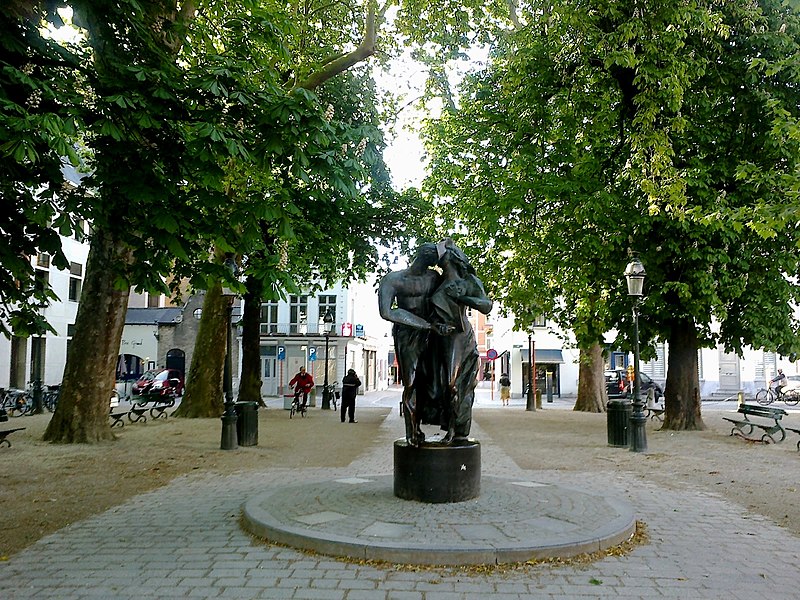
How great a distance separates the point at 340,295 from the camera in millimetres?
46781

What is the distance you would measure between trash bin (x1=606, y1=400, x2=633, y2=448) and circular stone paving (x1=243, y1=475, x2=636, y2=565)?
728 cm

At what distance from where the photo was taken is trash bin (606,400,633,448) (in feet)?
48.6

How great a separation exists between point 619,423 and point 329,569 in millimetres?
10921

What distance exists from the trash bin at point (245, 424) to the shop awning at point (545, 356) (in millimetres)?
27593

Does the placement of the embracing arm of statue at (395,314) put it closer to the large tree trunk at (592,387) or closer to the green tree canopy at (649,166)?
the green tree canopy at (649,166)

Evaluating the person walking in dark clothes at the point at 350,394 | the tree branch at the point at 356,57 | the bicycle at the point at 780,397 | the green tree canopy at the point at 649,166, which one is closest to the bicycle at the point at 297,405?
the person walking in dark clothes at the point at 350,394

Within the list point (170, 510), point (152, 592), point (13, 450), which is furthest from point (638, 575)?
point (13, 450)

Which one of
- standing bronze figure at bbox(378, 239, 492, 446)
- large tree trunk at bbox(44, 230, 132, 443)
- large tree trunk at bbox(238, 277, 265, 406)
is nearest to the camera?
standing bronze figure at bbox(378, 239, 492, 446)

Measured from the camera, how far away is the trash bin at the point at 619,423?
48.6 ft

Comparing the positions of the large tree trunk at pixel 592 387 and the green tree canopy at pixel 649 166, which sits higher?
the green tree canopy at pixel 649 166

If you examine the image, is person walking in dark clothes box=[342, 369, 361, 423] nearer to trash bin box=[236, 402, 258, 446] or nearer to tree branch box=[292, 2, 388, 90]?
trash bin box=[236, 402, 258, 446]

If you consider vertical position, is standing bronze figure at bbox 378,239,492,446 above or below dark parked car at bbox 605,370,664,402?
above

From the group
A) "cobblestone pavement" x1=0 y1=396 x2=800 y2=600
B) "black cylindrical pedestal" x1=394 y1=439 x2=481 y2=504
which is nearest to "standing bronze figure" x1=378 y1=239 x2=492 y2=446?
"black cylindrical pedestal" x1=394 y1=439 x2=481 y2=504

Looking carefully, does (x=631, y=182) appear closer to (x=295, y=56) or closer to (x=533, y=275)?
(x=533, y=275)
